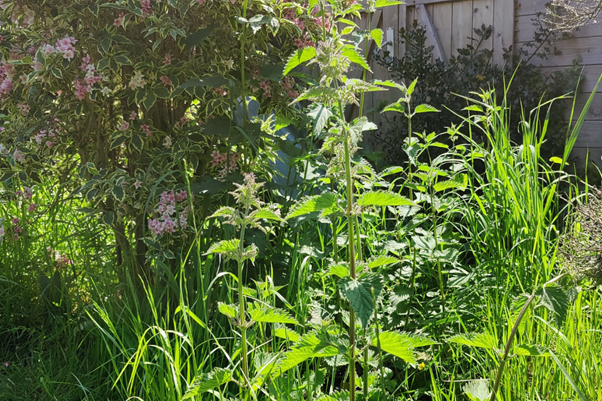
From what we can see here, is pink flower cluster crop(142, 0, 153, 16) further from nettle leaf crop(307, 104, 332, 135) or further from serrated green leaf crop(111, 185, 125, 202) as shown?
nettle leaf crop(307, 104, 332, 135)

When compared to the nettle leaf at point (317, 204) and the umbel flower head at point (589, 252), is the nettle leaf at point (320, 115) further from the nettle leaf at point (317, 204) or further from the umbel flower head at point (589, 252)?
the umbel flower head at point (589, 252)

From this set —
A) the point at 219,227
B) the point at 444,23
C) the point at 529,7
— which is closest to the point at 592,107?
the point at 529,7

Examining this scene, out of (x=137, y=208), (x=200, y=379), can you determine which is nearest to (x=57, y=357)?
(x=137, y=208)

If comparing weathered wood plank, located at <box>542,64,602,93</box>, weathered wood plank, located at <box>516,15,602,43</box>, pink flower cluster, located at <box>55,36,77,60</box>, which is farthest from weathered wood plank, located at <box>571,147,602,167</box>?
pink flower cluster, located at <box>55,36,77,60</box>

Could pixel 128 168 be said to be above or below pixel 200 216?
above

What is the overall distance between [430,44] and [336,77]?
3900 millimetres

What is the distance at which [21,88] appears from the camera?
231 centimetres

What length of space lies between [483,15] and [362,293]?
12.9ft

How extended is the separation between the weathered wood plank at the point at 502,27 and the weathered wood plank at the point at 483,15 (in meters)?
0.04

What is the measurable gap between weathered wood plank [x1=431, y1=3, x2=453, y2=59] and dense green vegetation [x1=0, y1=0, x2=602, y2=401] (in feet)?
8.69

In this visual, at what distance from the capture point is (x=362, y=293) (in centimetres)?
106

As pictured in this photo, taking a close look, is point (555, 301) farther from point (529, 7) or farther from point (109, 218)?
point (529, 7)

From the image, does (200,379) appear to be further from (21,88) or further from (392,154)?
(392,154)

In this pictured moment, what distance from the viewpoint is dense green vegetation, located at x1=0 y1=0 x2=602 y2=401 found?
157 cm
